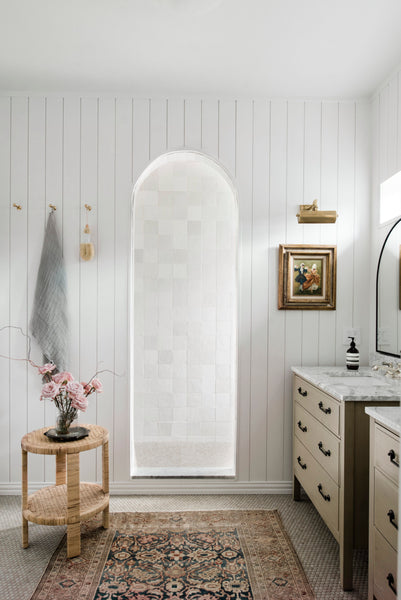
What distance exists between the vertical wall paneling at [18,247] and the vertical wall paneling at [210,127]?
1227 millimetres

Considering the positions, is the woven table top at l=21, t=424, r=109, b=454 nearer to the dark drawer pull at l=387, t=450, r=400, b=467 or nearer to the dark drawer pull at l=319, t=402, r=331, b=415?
the dark drawer pull at l=319, t=402, r=331, b=415

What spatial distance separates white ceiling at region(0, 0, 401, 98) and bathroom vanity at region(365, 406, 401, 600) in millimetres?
1956

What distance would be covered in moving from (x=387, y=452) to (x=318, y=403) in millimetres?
836

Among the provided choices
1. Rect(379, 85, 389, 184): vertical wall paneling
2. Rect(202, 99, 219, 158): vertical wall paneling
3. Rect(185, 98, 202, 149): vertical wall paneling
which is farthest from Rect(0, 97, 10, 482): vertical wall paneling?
Rect(379, 85, 389, 184): vertical wall paneling

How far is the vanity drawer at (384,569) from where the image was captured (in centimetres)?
173

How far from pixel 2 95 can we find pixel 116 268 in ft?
4.66

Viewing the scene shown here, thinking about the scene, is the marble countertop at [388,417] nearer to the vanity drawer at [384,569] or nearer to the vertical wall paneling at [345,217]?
the vanity drawer at [384,569]

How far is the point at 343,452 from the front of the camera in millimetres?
2236

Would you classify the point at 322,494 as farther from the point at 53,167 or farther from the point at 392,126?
the point at 53,167

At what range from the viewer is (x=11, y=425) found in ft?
10.8

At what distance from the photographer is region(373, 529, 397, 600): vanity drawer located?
1733 millimetres

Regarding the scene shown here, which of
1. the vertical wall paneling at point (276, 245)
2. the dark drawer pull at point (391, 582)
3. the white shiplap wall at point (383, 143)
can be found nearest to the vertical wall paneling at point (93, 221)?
the vertical wall paneling at point (276, 245)

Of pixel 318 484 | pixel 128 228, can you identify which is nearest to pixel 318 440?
pixel 318 484

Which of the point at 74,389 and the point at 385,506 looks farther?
the point at 74,389
